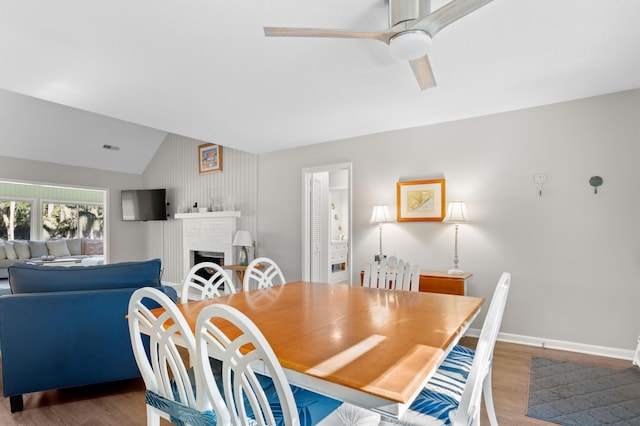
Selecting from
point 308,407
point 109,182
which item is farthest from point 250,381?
point 109,182

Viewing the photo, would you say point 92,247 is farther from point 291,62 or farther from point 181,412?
point 181,412

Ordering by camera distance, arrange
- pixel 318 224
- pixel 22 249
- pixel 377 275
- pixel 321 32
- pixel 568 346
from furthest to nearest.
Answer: pixel 22 249 → pixel 318 224 → pixel 568 346 → pixel 377 275 → pixel 321 32

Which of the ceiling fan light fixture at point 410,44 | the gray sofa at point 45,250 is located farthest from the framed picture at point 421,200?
the gray sofa at point 45,250

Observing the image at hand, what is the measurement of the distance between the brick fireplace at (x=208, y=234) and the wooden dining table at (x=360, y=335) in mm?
3684

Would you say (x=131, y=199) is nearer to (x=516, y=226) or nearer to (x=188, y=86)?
(x=188, y=86)

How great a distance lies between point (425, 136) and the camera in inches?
157

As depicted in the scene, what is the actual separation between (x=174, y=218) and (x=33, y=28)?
5.28m

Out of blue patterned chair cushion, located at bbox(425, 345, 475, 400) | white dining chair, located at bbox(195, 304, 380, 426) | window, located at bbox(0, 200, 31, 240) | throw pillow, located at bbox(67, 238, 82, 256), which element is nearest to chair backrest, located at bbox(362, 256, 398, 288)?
blue patterned chair cushion, located at bbox(425, 345, 475, 400)

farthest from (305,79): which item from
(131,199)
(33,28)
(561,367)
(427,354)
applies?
(131,199)

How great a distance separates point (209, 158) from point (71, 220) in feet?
14.7

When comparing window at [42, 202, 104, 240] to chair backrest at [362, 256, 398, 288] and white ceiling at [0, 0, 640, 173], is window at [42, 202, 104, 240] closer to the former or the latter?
white ceiling at [0, 0, 640, 173]

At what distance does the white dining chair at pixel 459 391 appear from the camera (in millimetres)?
1144

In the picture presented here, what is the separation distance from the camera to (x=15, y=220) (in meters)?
7.05

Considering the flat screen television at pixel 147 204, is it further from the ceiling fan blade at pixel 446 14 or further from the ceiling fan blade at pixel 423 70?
the ceiling fan blade at pixel 446 14
